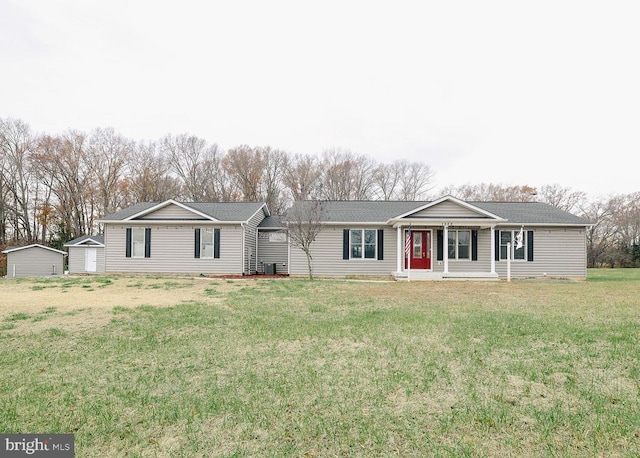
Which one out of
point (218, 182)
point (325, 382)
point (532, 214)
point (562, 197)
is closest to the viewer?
point (325, 382)

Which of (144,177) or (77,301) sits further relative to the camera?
(144,177)

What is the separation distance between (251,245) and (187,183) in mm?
20817

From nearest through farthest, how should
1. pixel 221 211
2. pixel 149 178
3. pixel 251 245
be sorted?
1. pixel 221 211
2. pixel 251 245
3. pixel 149 178

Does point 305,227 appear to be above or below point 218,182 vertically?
below

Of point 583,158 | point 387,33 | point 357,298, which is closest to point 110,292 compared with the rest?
point 357,298

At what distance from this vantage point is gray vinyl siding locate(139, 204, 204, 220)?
18750 mm

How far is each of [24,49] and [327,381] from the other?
18.5m

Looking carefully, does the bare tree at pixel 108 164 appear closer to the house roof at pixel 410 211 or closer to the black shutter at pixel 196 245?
the black shutter at pixel 196 245

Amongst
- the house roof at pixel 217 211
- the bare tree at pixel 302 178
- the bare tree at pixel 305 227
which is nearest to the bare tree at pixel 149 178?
the bare tree at pixel 302 178

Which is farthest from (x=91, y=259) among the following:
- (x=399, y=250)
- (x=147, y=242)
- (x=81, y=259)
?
(x=399, y=250)

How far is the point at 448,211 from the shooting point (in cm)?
1723

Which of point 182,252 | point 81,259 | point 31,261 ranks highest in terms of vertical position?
point 182,252

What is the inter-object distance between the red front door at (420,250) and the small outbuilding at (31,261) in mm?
24516

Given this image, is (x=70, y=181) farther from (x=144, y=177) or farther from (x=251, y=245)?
(x=251, y=245)
